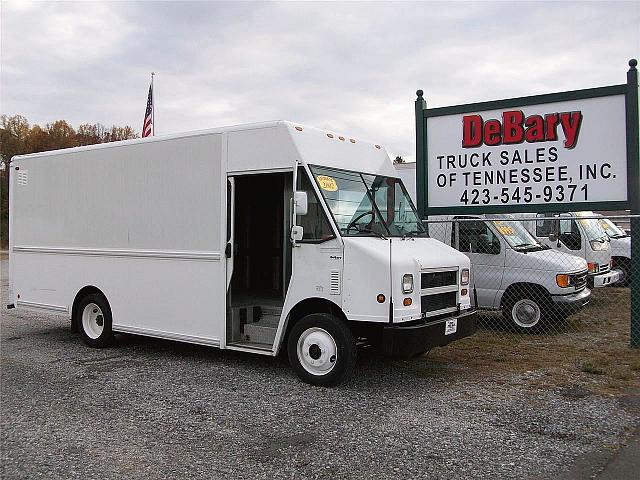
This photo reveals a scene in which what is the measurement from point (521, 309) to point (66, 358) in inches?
271

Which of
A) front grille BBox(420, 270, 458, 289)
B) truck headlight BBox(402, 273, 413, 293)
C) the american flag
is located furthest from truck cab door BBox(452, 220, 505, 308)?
the american flag

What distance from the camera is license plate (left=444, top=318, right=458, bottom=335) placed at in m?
6.80

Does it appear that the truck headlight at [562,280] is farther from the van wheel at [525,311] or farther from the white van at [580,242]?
the white van at [580,242]

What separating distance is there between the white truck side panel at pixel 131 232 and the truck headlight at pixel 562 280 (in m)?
5.40

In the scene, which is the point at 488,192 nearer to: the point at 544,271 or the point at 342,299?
the point at 544,271

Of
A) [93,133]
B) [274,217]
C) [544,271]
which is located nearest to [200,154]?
[274,217]

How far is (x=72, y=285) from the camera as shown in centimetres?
922

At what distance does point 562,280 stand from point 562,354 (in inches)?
64.5

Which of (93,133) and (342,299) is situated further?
(93,133)

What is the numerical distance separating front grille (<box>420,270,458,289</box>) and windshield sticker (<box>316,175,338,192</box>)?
140cm

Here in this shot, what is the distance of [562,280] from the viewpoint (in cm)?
973

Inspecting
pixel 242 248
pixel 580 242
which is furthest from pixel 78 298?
pixel 580 242

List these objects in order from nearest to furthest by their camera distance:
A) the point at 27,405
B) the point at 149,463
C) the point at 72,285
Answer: the point at 149,463
the point at 27,405
the point at 72,285

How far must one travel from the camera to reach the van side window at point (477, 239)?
33.7 feet
